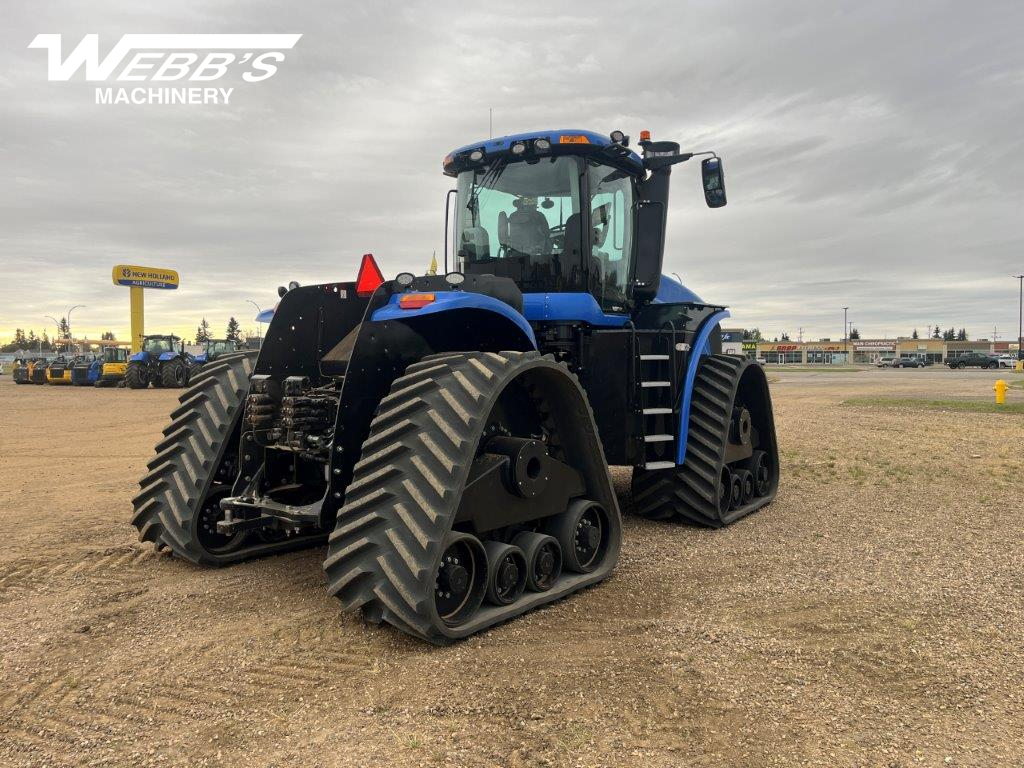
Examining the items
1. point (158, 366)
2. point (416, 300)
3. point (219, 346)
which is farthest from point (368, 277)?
point (219, 346)

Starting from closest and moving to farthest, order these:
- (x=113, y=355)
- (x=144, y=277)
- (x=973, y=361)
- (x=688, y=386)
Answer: (x=688, y=386), (x=113, y=355), (x=144, y=277), (x=973, y=361)

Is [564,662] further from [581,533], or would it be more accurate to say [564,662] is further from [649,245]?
[649,245]

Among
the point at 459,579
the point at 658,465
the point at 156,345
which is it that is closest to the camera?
the point at 459,579

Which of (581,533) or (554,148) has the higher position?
(554,148)

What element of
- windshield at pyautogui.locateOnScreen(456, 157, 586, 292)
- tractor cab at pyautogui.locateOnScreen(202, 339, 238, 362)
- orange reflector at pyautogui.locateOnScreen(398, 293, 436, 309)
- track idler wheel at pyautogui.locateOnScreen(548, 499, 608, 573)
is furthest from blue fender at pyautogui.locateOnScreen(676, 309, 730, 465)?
tractor cab at pyautogui.locateOnScreen(202, 339, 238, 362)

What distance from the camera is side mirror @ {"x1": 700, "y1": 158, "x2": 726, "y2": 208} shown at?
6336 mm

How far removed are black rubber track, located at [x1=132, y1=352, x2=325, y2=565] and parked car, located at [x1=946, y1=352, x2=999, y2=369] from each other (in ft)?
258

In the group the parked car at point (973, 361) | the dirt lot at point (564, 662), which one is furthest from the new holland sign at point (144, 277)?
the parked car at point (973, 361)

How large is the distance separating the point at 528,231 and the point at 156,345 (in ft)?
94.1

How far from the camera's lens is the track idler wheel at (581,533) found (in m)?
4.59

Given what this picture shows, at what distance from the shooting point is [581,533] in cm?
476

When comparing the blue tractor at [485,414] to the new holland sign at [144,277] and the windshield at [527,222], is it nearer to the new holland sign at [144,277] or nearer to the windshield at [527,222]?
the windshield at [527,222]

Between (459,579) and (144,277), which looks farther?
(144,277)

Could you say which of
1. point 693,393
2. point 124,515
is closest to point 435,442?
point 693,393
